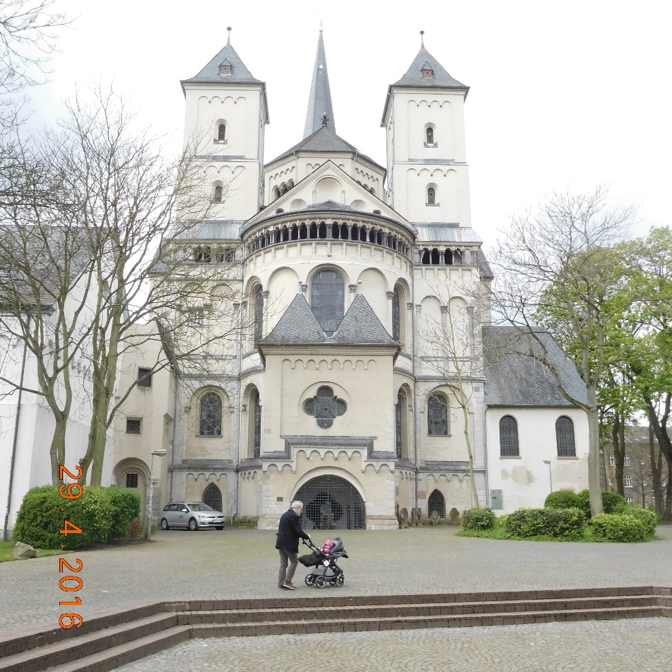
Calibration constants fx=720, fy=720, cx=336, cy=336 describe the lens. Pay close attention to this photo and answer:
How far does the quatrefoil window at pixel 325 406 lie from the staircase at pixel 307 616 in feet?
67.2

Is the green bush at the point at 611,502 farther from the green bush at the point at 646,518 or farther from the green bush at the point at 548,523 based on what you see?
the green bush at the point at 548,523

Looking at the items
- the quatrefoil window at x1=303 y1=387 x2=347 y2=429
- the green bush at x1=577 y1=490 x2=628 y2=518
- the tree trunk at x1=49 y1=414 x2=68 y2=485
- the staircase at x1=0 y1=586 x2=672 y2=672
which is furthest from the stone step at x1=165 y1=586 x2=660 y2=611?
the quatrefoil window at x1=303 y1=387 x2=347 y2=429

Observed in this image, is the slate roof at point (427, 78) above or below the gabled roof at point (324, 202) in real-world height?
above

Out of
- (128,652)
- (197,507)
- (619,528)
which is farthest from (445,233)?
(128,652)

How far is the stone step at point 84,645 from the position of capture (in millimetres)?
7812

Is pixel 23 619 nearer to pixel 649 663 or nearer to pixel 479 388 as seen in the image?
pixel 649 663

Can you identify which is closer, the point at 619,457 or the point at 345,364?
the point at 345,364

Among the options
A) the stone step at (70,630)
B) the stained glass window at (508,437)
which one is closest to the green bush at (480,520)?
the stained glass window at (508,437)

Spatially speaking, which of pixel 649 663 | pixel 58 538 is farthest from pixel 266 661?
pixel 58 538

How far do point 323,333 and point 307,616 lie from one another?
2394 centimetres

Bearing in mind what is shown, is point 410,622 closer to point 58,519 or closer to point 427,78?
point 58,519

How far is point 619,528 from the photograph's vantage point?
24016mm

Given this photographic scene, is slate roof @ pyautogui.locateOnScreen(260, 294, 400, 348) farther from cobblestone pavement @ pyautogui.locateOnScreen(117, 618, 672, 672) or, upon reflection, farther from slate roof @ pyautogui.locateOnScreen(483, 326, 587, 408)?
cobblestone pavement @ pyautogui.locateOnScreen(117, 618, 672, 672)

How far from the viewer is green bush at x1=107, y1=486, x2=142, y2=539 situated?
21.5 m
